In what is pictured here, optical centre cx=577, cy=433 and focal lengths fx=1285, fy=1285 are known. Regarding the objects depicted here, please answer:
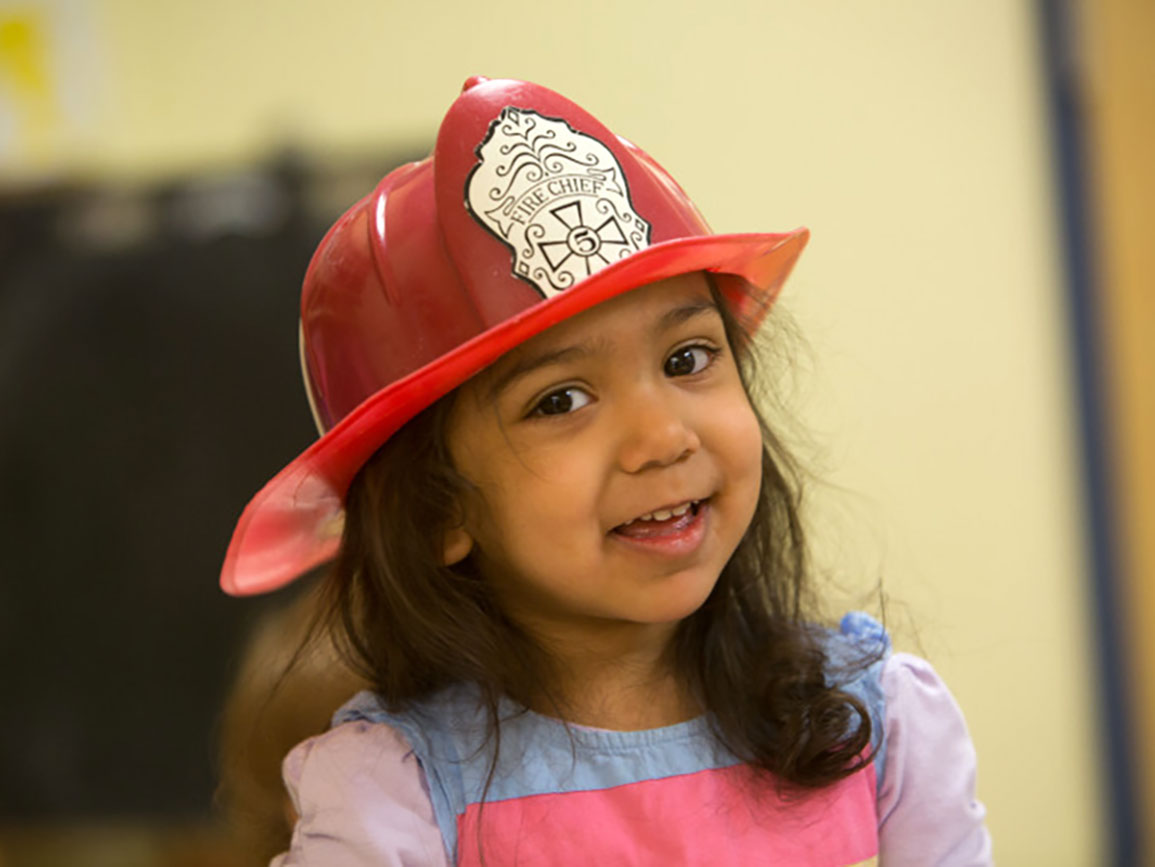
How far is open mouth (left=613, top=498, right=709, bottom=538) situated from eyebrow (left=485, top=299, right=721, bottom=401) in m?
0.09

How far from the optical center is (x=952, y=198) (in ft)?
4.88

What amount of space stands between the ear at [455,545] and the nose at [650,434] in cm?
11

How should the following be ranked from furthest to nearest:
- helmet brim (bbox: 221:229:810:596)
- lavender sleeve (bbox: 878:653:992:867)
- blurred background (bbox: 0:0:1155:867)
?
blurred background (bbox: 0:0:1155:867) < lavender sleeve (bbox: 878:653:992:867) < helmet brim (bbox: 221:229:810:596)

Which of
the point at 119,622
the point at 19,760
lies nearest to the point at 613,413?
the point at 119,622

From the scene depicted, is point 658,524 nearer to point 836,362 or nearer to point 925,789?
point 925,789

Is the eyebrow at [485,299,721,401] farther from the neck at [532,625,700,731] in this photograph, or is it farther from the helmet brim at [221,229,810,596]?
the neck at [532,625,700,731]

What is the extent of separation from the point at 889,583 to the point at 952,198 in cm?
45

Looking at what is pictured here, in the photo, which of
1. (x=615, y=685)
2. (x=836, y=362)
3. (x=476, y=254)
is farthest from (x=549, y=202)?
(x=836, y=362)

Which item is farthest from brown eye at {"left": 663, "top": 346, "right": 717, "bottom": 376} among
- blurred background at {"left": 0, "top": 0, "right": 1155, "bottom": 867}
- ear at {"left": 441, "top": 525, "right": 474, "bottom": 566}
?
blurred background at {"left": 0, "top": 0, "right": 1155, "bottom": 867}

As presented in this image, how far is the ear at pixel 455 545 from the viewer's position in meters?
0.69

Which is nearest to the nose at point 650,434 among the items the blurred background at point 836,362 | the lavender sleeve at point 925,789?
the lavender sleeve at point 925,789

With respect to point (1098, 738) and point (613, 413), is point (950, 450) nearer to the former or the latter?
point (1098, 738)

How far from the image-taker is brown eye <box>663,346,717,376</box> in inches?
26.3

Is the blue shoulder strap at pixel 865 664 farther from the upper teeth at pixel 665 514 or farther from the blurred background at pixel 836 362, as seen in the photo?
the blurred background at pixel 836 362
